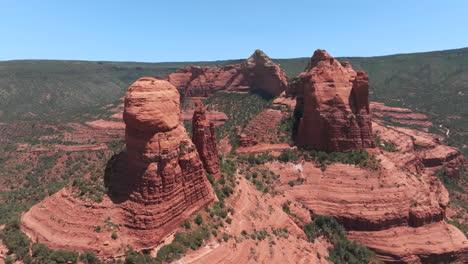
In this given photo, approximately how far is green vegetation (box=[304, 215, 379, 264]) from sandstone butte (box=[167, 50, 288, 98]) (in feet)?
→ 201

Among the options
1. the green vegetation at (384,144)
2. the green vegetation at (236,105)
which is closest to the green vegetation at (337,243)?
the green vegetation at (384,144)

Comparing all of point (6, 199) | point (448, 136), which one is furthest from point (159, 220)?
point (448, 136)

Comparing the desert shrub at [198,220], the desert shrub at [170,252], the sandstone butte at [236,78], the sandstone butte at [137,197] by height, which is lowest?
the desert shrub at [170,252]

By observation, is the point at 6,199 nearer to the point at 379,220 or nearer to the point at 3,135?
the point at 3,135

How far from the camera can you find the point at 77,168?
3073 inches

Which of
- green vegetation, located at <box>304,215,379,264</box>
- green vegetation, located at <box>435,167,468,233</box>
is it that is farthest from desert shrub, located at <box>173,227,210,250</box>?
green vegetation, located at <box>435,167,468,233</box>

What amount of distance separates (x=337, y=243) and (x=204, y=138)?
25389mm

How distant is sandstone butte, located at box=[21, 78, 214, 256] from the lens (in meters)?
26.4

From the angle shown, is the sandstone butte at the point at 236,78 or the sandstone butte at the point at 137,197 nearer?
the sandstone butte at the point at 137,197

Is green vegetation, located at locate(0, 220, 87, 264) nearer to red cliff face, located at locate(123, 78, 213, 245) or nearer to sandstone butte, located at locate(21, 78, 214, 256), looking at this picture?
sandstone butte, located at locate(21, 78, 214, 256)

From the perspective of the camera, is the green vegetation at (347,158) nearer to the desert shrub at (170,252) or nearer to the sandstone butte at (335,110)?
the sandstone butte at (335,110)

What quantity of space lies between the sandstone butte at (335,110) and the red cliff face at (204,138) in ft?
87.7

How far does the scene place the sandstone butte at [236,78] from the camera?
10388 cm

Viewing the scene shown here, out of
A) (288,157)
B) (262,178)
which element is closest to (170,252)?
(262,178)
